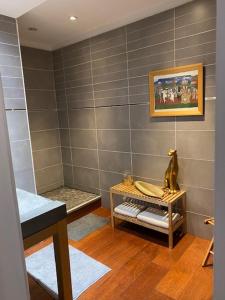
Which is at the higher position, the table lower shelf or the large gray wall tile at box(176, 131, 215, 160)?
the large gray wall tile at box(176, 131, 215, 160)

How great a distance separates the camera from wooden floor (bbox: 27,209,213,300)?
176 centimetres

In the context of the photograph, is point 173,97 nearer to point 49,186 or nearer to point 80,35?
point 80,35

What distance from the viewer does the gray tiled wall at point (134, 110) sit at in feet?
7.16

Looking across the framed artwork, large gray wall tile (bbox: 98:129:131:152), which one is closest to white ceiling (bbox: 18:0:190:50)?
the framed artwork

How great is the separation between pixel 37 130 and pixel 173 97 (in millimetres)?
2018

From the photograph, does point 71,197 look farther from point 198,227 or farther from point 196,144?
point 196,144

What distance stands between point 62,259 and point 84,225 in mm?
1417

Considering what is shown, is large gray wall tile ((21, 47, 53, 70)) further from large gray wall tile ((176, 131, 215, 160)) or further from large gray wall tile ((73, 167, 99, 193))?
large gray wall tile ((176, 131, 215, 160))

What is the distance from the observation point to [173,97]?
2.36 m

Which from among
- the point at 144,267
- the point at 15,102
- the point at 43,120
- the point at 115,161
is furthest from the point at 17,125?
the point at 144,267

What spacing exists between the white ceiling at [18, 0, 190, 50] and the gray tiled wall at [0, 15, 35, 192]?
0.28 meters

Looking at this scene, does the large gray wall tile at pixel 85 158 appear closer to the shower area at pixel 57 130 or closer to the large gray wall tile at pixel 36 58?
the shower area at pixel 57 130

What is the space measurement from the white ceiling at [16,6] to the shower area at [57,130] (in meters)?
0.96

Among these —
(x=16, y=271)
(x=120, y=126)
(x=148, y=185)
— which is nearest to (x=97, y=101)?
(x=120, y=126)
